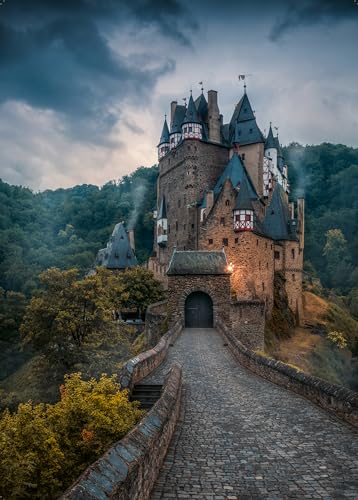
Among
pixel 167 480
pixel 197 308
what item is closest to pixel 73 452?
pixel 167 480

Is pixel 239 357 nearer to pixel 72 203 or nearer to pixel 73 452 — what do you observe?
pixel 73 452

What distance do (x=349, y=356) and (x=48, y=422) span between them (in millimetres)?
40601

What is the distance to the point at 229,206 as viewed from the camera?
4122 cm

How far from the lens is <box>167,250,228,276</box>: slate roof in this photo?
3041cm

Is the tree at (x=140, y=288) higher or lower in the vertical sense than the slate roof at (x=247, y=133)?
lower

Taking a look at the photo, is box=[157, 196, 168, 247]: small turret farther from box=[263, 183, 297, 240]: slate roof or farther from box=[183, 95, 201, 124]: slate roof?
box=[263, 183, 297, 240]: slate roof

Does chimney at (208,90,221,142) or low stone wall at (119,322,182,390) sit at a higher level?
chimney at (208,90,221,142)

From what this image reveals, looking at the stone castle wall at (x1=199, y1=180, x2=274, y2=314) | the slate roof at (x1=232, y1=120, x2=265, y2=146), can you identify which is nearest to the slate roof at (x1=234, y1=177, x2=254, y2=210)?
the stone castle wall at (x1=199, y1=180, x2=274, y2=314)

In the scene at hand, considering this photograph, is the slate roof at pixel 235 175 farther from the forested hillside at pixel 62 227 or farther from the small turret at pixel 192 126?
the forested hillside at pixel 62 227

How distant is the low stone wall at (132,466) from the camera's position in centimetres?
477

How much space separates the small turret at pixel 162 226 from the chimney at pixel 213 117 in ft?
34.8

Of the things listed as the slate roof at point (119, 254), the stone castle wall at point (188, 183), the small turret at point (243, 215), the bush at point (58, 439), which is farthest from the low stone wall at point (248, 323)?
the slate roof at point (119, 254)

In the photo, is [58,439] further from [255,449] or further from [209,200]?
[209,200]

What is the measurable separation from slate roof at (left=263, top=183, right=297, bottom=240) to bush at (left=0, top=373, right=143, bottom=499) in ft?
126
